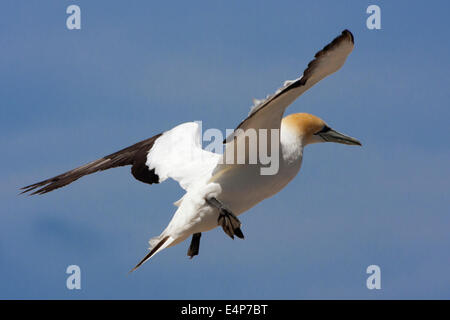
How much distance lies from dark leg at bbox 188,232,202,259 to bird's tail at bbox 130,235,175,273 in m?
0.88

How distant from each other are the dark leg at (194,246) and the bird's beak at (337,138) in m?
2.42

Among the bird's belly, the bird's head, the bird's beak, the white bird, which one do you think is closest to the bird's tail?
the white bird

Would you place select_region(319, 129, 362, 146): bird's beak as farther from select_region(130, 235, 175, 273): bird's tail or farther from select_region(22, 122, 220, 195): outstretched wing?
select_region(130, 235, 175, 273): bird's tail

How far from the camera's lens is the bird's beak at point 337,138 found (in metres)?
13.6

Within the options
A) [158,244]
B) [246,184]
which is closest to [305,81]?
[246,184]

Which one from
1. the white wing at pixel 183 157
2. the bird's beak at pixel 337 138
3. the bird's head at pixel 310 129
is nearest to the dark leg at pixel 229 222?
the white wing at pixel 183 157

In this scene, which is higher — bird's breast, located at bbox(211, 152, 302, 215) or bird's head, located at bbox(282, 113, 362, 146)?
bird's head, located at bbox(282, 113, 362, 146)

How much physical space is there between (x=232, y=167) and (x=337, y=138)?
2.03 metres

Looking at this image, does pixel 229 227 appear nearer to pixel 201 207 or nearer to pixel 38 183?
pixel 201 207

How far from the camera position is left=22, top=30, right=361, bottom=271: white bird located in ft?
37.6

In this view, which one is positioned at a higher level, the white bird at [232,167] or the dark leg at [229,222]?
the white bird at [232,167]

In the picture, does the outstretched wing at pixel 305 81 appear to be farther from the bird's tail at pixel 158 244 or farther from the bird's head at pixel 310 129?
the bird's tail at pixel 158 244

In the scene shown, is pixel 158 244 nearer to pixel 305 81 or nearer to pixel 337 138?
pixel 337 138

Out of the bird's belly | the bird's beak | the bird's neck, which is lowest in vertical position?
the bird's belly
